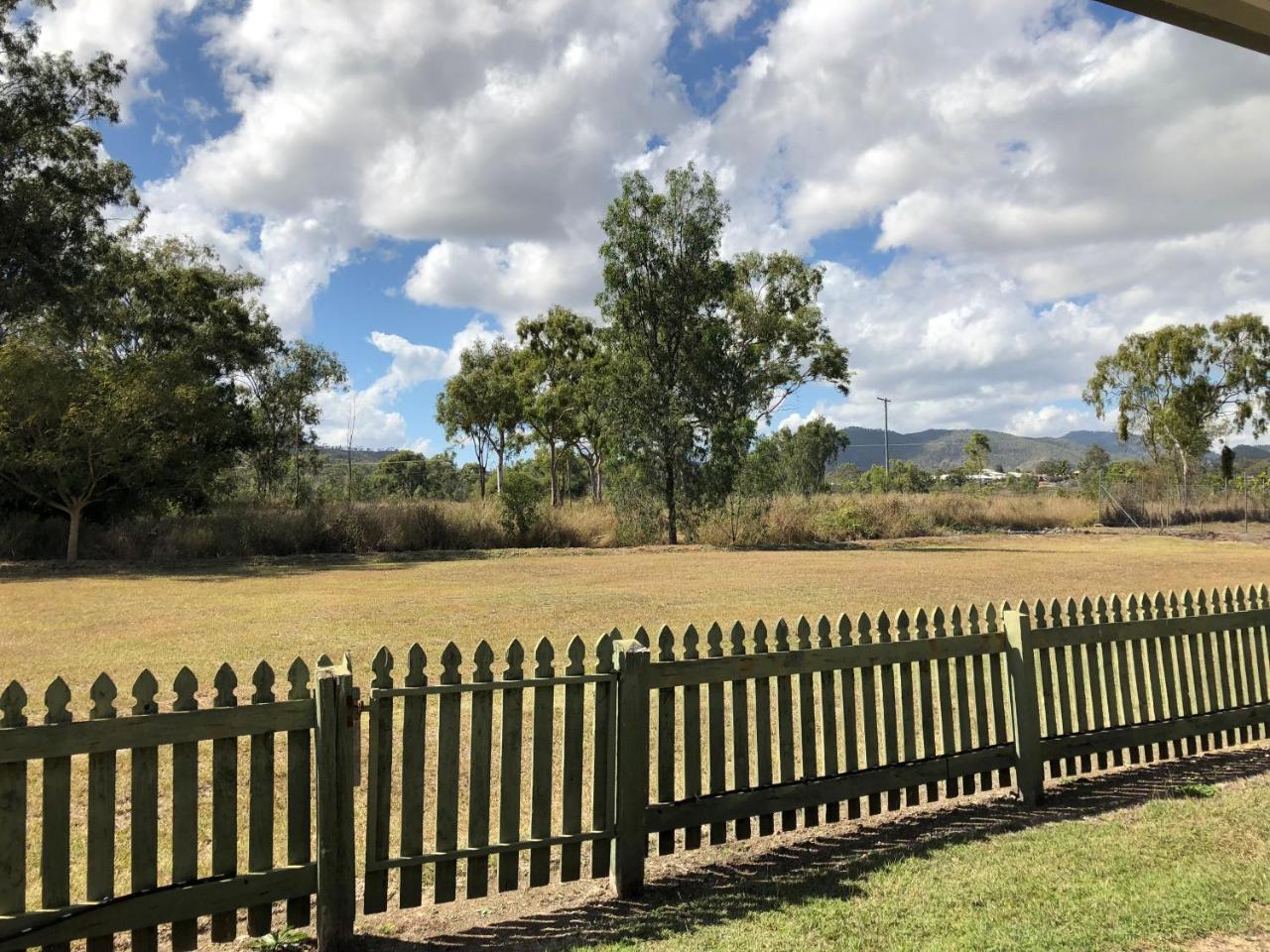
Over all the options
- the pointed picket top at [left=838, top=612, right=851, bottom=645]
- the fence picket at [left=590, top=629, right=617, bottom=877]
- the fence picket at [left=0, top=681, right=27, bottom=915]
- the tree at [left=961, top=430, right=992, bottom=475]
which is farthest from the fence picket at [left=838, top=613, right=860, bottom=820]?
the tree at [left=961, top=430, right=992, bottom=475]

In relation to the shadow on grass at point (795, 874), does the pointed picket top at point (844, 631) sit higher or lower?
higher

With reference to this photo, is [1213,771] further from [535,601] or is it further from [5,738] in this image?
[535,601]

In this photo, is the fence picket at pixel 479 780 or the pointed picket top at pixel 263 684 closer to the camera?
the pointed picket top at pixel 263 684

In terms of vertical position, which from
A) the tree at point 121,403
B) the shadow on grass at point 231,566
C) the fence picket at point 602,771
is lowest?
the fence picket at point 602,771

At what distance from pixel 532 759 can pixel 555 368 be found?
42.6 m

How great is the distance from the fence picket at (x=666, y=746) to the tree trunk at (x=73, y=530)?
2544cm

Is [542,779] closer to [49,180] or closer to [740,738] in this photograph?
[740,738]

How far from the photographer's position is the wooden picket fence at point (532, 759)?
305 centimetres

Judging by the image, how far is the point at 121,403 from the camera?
78.8 ft

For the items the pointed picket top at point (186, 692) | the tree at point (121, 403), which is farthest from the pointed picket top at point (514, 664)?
the tree at point (121, 403)

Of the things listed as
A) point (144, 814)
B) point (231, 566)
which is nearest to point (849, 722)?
point (144, 814)

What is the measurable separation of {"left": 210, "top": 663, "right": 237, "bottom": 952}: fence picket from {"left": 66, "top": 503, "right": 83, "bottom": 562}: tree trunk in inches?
984

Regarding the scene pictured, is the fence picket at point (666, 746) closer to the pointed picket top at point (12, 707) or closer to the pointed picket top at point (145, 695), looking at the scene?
the pointed picket top at point (145, 695)

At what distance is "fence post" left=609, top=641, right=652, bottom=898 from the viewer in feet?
12.6
